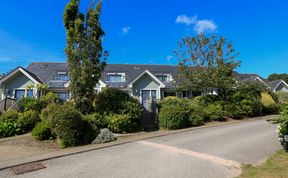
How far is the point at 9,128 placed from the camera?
12078 millimetres

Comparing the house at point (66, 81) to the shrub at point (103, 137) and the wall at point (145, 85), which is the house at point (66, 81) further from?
the shrub at point (103, 137)

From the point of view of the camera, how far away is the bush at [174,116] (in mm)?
14008

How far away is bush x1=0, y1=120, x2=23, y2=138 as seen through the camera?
11867mm

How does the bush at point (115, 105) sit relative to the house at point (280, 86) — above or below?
below

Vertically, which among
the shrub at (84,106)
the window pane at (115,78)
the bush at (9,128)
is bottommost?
the bush at (9,128)

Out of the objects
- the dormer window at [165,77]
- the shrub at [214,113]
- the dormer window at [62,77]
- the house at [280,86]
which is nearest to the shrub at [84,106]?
the shrub at [214,113]

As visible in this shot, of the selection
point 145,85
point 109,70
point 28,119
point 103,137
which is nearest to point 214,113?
point 103,137

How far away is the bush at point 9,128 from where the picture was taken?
11867mm

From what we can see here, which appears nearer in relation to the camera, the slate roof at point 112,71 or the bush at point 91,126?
the bush at point 91,126

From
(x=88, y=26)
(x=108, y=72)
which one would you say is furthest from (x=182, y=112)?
(x=108, y=72)

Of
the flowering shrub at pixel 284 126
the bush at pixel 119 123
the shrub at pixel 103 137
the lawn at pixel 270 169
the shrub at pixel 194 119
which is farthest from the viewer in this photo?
the shrub at pixel 194 119

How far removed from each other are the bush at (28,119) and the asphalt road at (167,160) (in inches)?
266

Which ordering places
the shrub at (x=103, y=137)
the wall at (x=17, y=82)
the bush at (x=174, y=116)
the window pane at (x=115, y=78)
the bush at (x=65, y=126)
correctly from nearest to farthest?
the bush at (x=65, y=126) → the shrub at (x=103, y=137) → the bush at (x=174, y=116) → the wall at (x=17, y=82) → the window pane at (x=115, y=78)

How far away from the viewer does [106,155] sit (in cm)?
779
